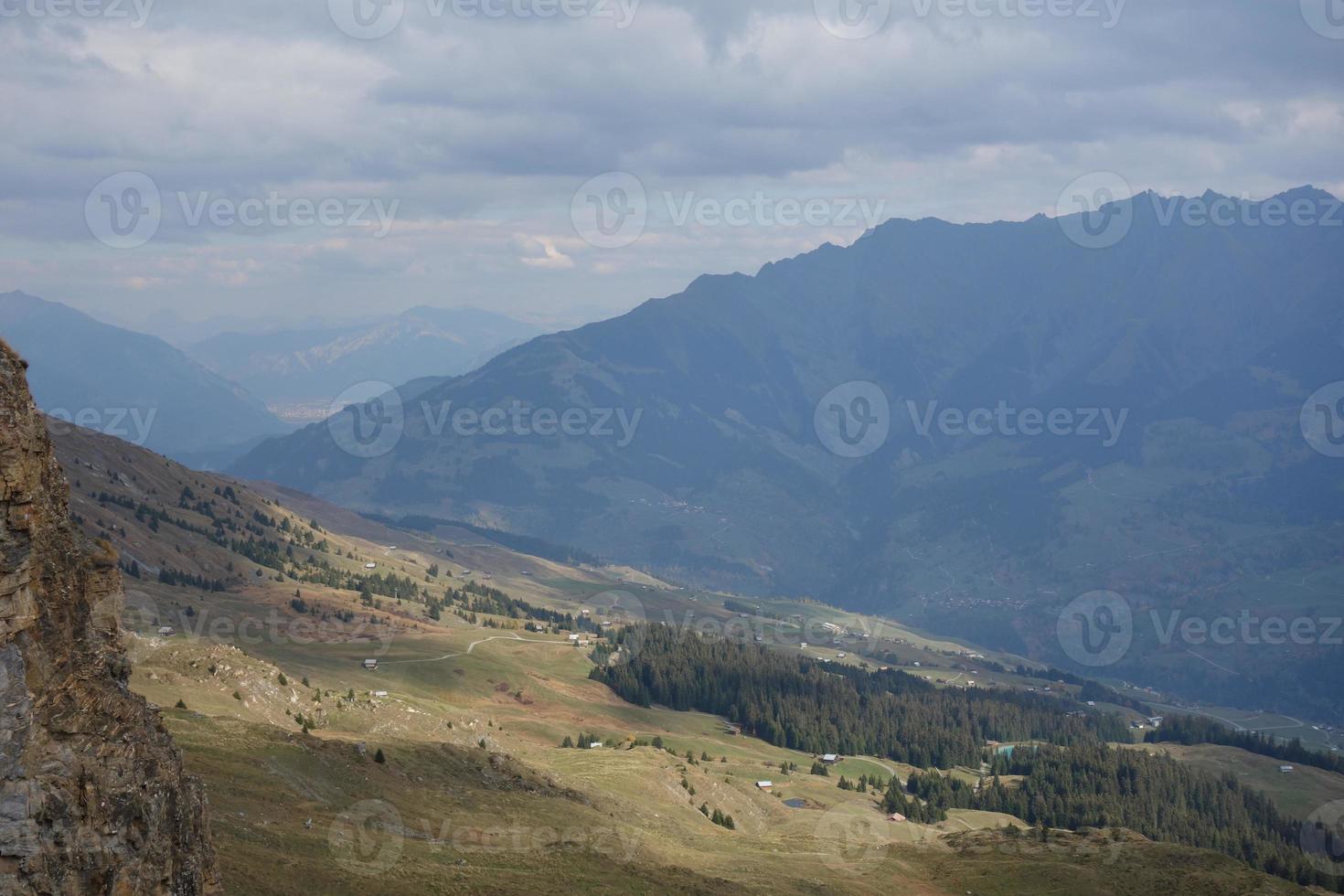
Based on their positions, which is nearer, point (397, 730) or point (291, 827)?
point (291, 827)

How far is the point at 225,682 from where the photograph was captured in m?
91.1

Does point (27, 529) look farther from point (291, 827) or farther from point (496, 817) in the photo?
point (496, 817)

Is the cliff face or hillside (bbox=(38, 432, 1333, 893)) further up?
the cliff face

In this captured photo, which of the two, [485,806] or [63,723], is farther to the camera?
[485,806]

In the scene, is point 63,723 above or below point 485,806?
above

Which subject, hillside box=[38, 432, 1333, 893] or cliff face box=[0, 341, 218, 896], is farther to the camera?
hillside box=[38, 432, 1333, 893]

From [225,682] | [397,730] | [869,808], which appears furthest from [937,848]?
[225,682]

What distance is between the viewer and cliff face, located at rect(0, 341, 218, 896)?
27.6 meters

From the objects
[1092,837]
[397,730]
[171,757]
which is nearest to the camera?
[171,757]

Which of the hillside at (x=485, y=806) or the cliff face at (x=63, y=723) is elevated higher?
the cliff face at (x=63, y=723)

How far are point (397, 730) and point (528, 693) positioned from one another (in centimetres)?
7697

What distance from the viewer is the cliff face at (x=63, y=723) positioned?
90.6ft

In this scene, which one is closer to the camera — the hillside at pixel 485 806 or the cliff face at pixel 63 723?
the cliff face at pixel 63 723

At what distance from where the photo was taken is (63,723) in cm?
2922
